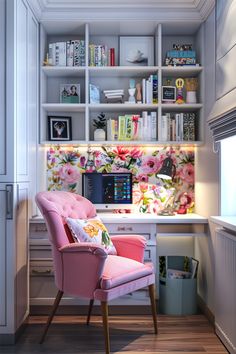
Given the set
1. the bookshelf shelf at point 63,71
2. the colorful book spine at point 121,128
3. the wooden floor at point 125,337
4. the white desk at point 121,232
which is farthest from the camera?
the colorful book spine at point 121,128

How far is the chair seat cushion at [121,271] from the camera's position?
248 centimetres

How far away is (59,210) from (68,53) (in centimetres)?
150

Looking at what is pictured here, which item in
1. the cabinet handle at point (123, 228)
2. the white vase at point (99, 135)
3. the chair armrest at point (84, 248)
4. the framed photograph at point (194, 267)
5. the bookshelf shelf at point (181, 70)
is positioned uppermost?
the bookshelf shelf at point (181, 70)

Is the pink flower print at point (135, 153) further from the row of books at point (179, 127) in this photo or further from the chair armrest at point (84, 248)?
the chair armrest at point (84, 248)

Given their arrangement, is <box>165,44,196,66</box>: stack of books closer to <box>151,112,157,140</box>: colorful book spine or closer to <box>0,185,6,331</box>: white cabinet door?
<box>151,112,157,140</box>: colorful book spine

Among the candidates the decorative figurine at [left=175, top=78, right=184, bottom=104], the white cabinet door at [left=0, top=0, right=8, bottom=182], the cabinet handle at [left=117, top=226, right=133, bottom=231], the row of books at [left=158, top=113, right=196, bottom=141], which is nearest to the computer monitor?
the cabinet handle at [left=117, top=226, right=133, bottom=231]

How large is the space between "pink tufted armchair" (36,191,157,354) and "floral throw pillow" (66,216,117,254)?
0.06 meters

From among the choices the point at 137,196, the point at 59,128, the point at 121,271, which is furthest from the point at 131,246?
the point at 59,128

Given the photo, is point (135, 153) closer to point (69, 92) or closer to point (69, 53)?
point (69, 92)

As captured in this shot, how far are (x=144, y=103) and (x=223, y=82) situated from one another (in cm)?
91

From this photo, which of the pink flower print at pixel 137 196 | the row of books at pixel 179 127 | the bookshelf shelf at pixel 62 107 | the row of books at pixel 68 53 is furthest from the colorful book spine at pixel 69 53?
the pink flower print at pixel 137 196

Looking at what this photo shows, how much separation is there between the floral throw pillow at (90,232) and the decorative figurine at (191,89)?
144 cm

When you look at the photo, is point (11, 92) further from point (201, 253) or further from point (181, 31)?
point (201, 253)

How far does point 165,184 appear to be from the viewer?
12.5 ft
